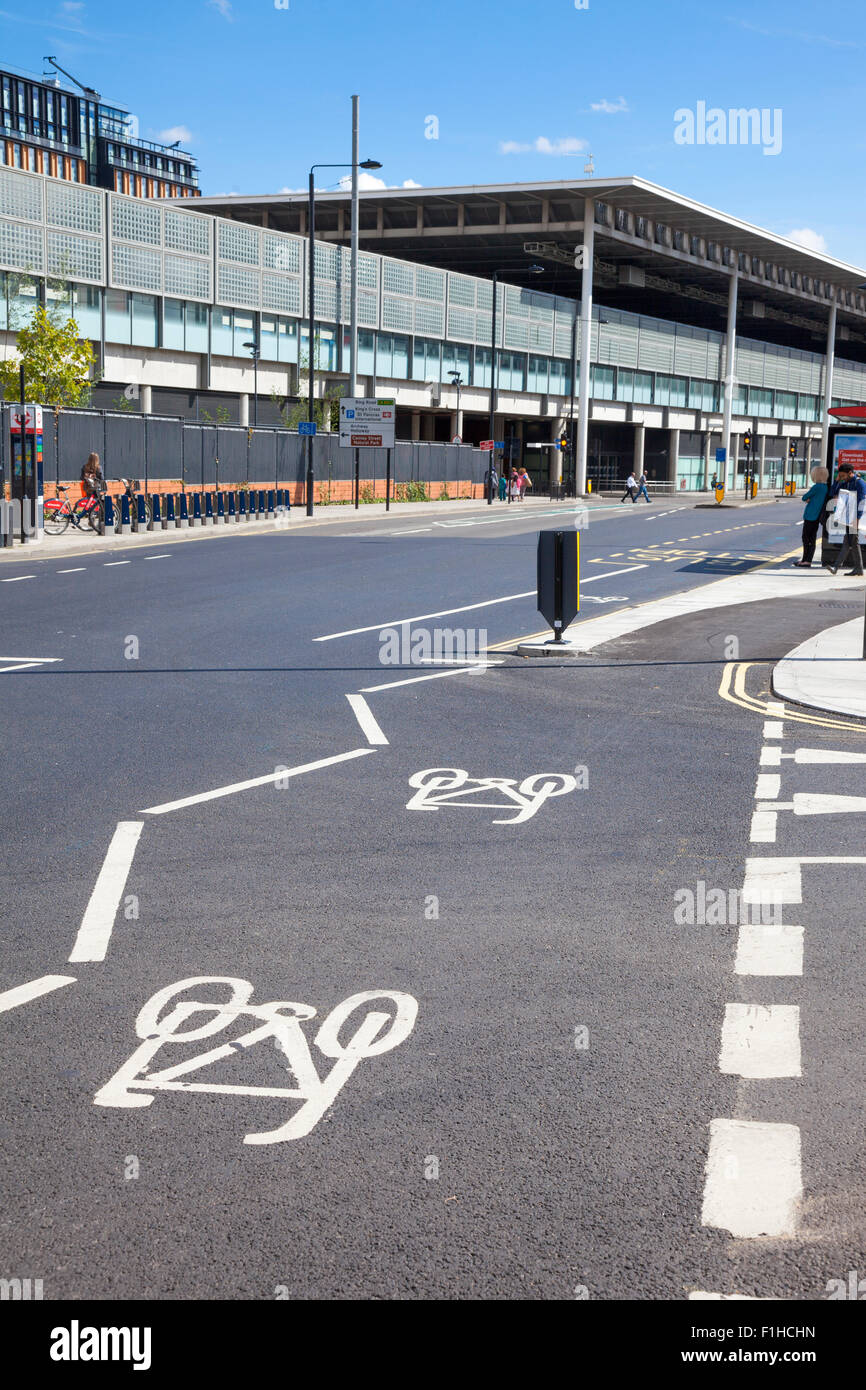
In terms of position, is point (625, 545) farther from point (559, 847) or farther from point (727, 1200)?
point (727, 1200)

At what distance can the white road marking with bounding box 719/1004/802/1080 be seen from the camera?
4.75 m

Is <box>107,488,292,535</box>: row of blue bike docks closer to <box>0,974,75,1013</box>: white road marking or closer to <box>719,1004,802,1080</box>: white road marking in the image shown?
<box>0,974,75,1013</box>: white road marking

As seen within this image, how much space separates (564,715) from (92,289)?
45.0m

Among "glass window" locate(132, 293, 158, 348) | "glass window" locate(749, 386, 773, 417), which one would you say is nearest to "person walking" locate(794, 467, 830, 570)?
"glass window" locate(132, 293, 158, 348)

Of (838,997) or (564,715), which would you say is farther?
(564,715)

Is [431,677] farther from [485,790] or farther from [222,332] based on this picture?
[222,332]

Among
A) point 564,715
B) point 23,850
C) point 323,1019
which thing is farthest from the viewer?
point 564,715

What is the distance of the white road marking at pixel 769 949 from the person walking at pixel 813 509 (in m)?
20.5

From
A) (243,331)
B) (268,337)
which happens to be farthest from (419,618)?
(268,337)

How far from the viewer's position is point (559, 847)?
25.1 feet

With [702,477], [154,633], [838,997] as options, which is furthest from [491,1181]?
[702,477]

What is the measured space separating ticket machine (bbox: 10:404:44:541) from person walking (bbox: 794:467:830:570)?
16395 millimetres

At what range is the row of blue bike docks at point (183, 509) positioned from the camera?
36469mm

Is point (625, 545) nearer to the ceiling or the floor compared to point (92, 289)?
nearer to the floor
